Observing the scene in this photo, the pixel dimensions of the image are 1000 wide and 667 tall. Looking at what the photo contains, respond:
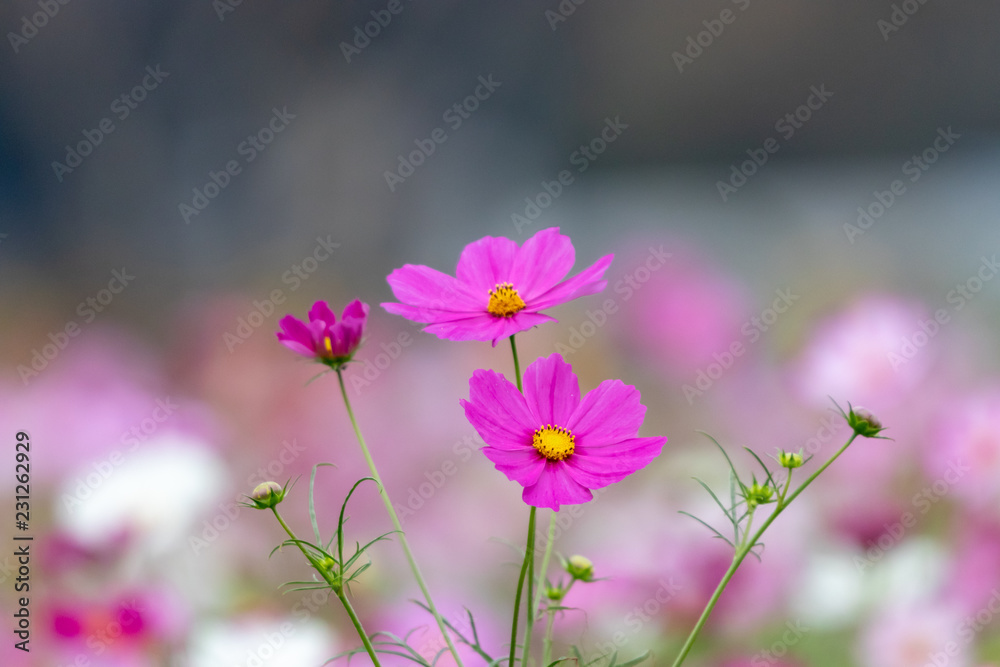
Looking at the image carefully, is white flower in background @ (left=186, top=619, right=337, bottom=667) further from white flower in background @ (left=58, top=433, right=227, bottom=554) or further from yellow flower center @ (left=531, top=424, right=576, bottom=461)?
yellow flower center @ (left=531, top=424, right=576, bottom=461)

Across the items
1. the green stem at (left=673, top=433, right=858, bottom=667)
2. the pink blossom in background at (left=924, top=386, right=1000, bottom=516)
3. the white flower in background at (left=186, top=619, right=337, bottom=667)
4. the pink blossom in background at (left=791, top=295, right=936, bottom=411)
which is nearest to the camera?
the green stem at (left=673, top=433, right=858, bottom=667)

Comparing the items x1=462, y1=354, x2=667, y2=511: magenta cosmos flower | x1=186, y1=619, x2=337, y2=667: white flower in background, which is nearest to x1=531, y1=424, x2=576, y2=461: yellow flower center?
x1=462, y1=354, x2=667, y2=511: magenta cosmos flower

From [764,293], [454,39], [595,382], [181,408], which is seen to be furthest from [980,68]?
[181,408]

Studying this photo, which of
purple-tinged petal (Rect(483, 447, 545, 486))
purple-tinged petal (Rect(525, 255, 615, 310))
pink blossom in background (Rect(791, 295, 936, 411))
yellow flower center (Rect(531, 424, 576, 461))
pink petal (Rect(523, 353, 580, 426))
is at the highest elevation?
pink blossom in background (Rect(791, 295, 936, 411))

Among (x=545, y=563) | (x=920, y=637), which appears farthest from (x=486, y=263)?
(x=920, y=637)

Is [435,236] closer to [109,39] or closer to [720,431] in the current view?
[109,39]

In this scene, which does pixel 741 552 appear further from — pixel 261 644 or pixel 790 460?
pixel 261 644
